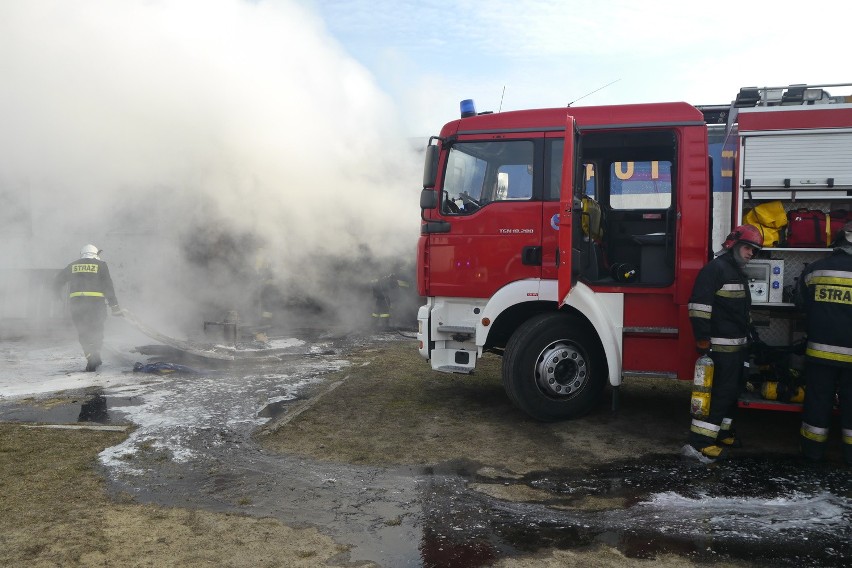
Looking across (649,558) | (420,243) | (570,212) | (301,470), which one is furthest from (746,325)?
(301,470)

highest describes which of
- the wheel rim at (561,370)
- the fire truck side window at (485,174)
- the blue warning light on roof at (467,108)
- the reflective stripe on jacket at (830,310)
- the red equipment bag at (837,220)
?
the blue warning light on roof at (467,108)

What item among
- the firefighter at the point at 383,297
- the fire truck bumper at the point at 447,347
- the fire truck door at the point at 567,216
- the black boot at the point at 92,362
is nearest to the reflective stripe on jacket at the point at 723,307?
the fire truck door at the point at 567,216

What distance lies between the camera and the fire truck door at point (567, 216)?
4.84 m

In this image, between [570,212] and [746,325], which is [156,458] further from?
[746,325]

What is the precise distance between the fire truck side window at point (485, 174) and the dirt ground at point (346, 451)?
202 cm

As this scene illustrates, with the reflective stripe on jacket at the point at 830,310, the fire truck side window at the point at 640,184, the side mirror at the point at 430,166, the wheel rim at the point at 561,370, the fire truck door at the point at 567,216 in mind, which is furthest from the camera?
the fire truck side window at the point at 640,184

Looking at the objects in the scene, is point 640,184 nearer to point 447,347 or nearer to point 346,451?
point 447,347

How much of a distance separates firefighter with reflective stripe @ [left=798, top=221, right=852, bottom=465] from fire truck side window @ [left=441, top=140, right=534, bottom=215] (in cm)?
234

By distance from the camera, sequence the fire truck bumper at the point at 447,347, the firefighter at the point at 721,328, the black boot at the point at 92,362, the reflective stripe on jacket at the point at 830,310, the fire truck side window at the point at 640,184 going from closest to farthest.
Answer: the reflective stripe on jacket at the point at 830,310 → the firefighter at the point at 721,328 → the fire truck bumper at the point at 447,347 → the fire truck side window at the point at 640,184 → the black boot at the point at 92,362

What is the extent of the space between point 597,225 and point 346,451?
3041 mm

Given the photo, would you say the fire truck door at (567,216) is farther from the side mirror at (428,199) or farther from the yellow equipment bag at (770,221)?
the yellow equipment bag at (770,221)

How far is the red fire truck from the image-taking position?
4977 mm

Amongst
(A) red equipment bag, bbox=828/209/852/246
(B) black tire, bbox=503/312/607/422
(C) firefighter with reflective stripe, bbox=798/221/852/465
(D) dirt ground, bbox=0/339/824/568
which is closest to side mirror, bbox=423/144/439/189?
(B) black tire, bbox=503/312/607/422

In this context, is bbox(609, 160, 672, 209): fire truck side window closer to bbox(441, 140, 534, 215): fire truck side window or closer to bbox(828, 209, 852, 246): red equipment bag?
bbox(441, 140, 534, 215): fire truck side window
